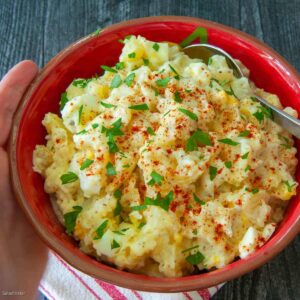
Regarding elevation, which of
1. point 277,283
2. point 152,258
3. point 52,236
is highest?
point 52,236

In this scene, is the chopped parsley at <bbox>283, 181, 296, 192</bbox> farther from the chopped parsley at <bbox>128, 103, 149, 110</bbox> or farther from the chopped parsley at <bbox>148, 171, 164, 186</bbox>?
the chopped parsley at <bbox>128, 103, 149, 110</bbox>

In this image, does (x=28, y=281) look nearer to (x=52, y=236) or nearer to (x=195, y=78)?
(x=52, y=236)

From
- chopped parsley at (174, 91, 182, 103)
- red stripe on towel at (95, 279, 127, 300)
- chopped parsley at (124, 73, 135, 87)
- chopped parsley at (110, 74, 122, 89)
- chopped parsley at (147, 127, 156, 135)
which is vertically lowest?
red stripe on towel at (95, 279, 127, 300)

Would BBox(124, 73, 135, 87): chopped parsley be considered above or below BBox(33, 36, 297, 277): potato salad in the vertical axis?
above

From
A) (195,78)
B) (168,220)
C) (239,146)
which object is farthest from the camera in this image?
(195,78)

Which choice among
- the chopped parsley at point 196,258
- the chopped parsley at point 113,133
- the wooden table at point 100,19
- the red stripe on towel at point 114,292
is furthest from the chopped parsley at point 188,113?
the wooden table at point 100,19

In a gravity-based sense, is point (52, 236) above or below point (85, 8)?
below

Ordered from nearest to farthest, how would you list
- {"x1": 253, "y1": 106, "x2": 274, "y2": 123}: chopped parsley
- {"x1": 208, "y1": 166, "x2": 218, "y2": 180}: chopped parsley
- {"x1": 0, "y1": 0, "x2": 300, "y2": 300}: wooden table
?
{"x1": 208, "y1": 166, "x2": 218, "y2": 180}: chopped parsley, {"x1": 253, "y1": 106, "x2": 274, "y2": 123}: chopped parsley, {"x1": 0, "y1": 0, "x2": 300, "y2": 300}: wooden table

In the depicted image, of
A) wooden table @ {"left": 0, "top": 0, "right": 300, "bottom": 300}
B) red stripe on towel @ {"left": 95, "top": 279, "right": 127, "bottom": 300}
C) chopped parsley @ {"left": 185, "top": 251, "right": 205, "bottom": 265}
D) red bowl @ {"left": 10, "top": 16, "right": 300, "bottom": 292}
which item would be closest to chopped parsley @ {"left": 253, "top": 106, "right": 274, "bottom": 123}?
red bowl @ {"left": 10, "top": 16, "right": 300, "bottom": 292}

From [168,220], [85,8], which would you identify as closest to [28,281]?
[168,220]
